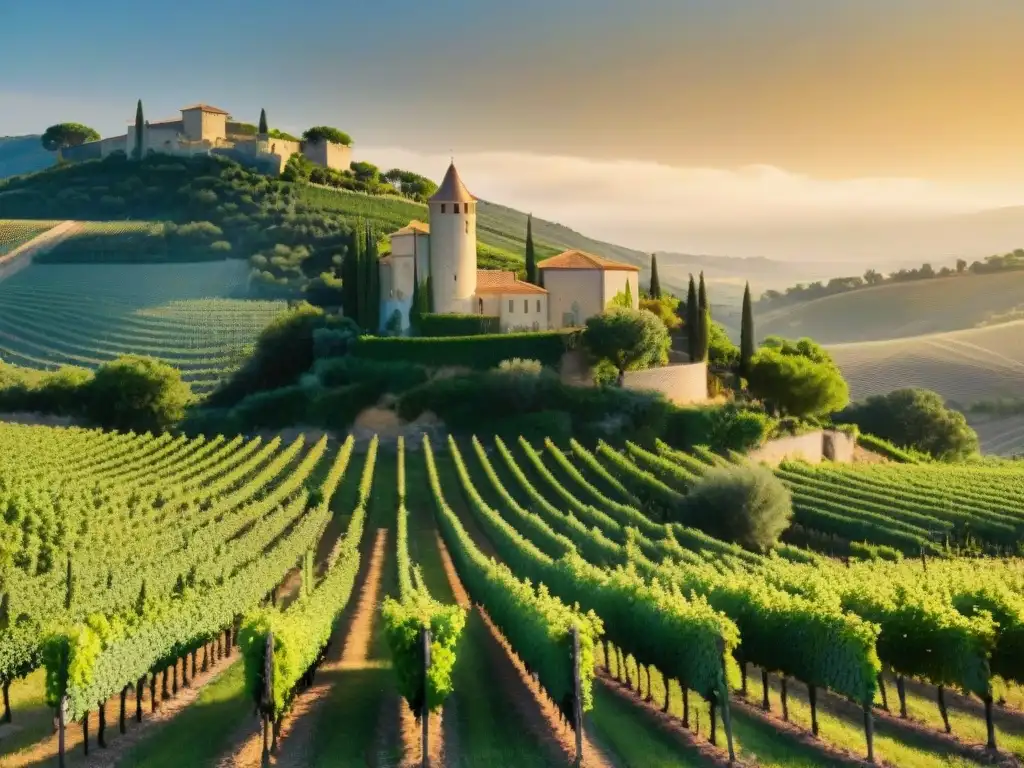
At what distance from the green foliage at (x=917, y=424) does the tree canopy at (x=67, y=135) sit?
91.1 m

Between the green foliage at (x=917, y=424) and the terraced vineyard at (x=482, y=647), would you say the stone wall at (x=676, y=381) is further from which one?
the terraced vineyard at (x=482, y=647)

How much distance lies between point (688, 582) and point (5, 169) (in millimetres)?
180969

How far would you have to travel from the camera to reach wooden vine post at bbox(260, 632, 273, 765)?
1684cm

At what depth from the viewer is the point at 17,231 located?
100375 mm

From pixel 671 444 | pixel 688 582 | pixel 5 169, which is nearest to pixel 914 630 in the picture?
pixel 688 582

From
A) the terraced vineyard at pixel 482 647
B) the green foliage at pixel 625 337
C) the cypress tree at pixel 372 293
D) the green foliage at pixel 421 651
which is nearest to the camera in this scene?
the green foliage at pixel 421 651

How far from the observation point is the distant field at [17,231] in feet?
319

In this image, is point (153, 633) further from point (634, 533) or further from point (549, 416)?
point (549, 416)

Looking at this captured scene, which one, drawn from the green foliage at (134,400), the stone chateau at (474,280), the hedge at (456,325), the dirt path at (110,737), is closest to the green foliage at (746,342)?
the stone chateau at (474,280)

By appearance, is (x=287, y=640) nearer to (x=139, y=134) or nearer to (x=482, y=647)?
(x=482, y=647)

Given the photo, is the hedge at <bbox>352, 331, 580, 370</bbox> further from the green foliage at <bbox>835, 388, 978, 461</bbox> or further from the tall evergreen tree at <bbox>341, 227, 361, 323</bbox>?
the green foliage at <bbox>835, 388, 978, 461</bbox>

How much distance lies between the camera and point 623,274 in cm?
5825

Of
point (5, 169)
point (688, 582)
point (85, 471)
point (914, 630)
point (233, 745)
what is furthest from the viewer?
point (5, 169)

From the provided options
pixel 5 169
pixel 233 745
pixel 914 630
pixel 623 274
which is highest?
pixel 5 169
